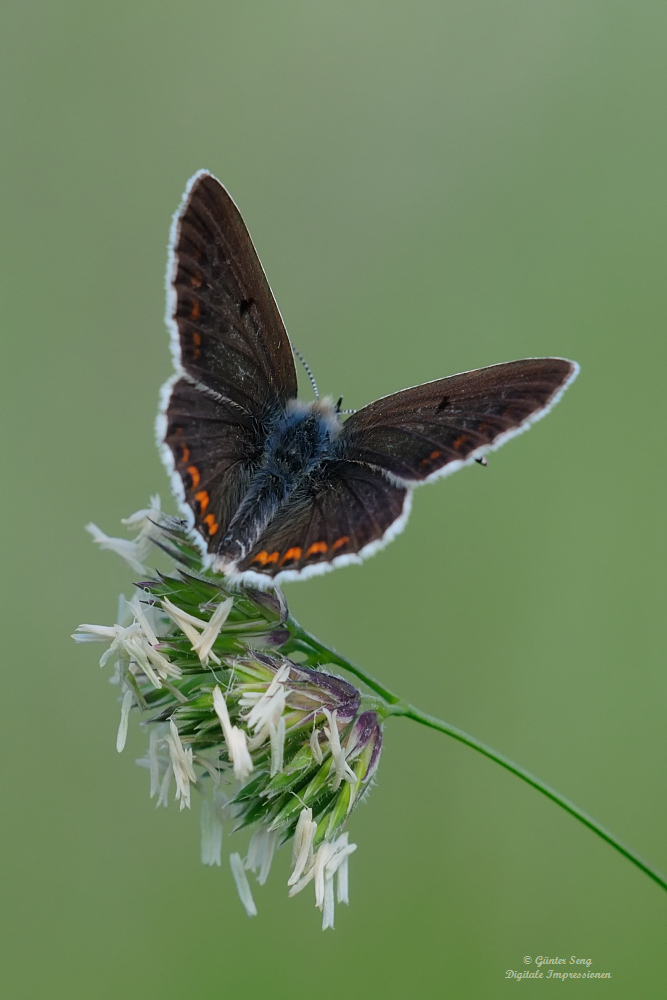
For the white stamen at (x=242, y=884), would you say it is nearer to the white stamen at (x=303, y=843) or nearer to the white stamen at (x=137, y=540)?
the white stamen at (x=303, y=843)

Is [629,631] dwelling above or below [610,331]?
below

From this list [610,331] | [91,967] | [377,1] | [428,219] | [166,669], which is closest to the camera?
[166,669]

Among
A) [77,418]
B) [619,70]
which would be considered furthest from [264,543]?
[619,70]

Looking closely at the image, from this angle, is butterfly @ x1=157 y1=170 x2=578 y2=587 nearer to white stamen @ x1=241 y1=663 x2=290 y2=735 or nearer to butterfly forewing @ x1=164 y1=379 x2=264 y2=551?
butterfly forewing @ x1=164 y1=379 x2=264 y2=551

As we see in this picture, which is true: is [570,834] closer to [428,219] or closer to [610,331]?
[610,331]

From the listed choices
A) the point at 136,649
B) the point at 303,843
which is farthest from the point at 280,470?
the point at 303,843

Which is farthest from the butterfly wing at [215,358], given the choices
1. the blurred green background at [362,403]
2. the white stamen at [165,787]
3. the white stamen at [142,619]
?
the blurred green background at [362,403]

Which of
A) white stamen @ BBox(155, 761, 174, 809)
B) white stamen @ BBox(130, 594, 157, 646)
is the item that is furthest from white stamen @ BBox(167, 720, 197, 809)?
white stamen @ BBox(130, 594, 157, 646)
